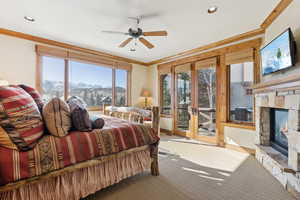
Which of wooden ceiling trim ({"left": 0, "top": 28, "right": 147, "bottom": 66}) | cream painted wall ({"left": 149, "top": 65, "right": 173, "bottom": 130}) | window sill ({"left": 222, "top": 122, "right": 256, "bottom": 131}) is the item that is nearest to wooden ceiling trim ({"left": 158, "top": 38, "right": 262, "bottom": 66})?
cream painted wall ({"left": 149, "top": 65, "right": 173, "bottom": 130})

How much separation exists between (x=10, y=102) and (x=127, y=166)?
138 cm

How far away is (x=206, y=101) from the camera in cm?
382

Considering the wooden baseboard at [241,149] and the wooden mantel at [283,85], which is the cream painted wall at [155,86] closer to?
the wooden baseboard at [241,149]

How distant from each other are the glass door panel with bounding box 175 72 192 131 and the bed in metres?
2.55

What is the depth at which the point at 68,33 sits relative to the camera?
3045 mm

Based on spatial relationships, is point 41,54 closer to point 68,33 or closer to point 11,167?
point 68,33

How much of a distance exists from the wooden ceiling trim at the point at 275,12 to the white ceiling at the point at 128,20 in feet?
0.23

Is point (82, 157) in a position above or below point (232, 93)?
below

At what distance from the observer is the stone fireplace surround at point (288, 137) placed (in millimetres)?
1636

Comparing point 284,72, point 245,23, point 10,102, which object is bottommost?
point 10,102

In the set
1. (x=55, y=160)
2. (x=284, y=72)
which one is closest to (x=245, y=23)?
(x=284, y=72)

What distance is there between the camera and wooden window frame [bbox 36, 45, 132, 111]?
3295mm

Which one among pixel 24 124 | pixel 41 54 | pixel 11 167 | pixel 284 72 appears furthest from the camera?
pixel 41 54

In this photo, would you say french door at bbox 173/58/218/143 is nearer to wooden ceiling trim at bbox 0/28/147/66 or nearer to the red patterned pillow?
wooden ceiling trim at bbox 0/28/147/66
